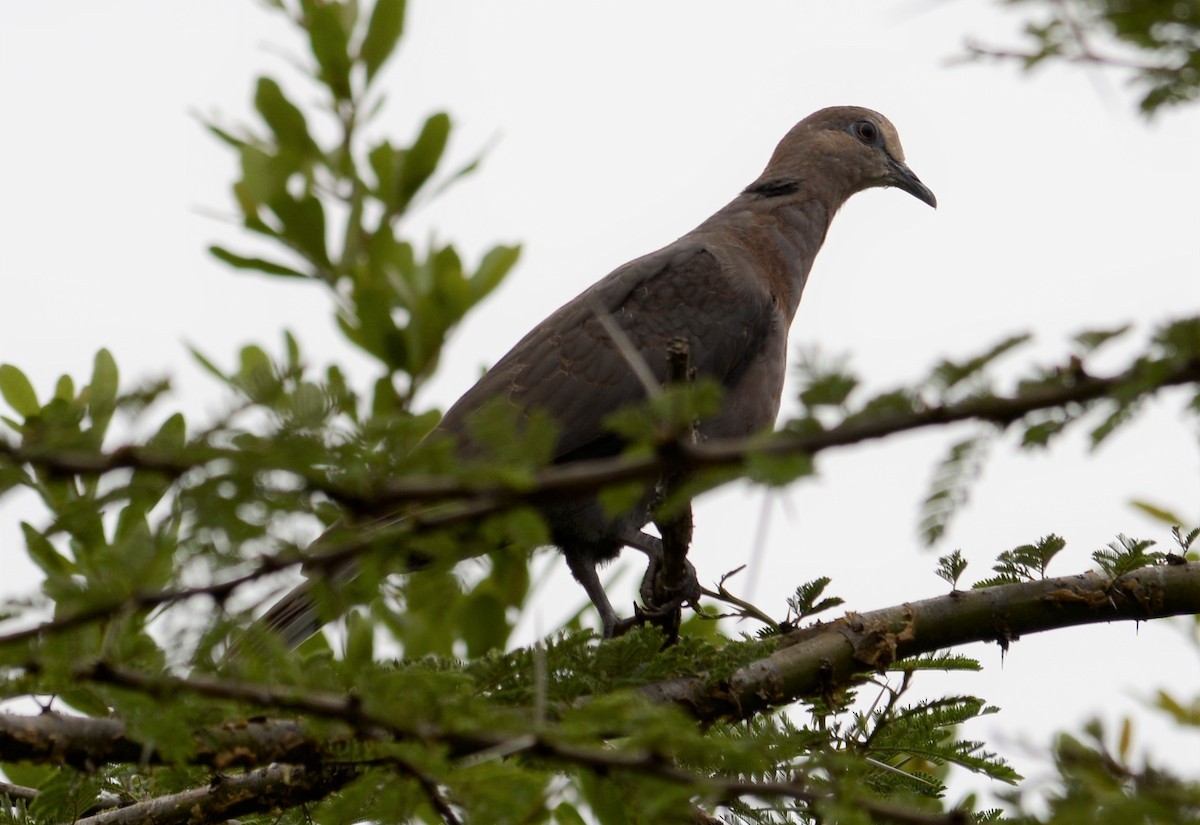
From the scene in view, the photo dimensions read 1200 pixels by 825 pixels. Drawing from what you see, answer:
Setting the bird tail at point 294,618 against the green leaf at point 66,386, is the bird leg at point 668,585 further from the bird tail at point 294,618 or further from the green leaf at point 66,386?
the green leaf at point 66,386

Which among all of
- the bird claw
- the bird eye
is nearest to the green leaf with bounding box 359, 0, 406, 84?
the bird claw

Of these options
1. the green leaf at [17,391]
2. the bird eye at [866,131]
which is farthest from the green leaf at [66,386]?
the bird eye at [866,131]

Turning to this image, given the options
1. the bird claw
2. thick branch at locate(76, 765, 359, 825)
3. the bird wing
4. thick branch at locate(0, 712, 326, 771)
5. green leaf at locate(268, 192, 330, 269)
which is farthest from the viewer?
the bird wing

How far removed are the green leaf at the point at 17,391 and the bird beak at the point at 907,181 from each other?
4.84m

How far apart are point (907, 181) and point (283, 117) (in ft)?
16.5

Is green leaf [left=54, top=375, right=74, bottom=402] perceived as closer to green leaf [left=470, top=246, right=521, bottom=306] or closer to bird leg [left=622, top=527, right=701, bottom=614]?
green leaf [left=470, top=246, right=521, bottom=306]

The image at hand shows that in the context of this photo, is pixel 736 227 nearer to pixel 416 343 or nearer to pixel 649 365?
pixel 649 365

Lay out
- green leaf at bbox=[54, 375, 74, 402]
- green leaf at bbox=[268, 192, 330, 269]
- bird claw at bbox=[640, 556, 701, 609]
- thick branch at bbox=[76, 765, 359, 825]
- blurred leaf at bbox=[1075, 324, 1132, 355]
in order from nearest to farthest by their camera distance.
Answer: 1. blurred leaf at bbox=[1075, 324, 1132, 355]
2. green leaf at bbox=[268, 192, 330, 269]
3. thick branch at bbox=[76, 765, 359, 825]
4. bird claw at bbox=[640, 556, 701, 609]
5. green leaf at bbox=[54, 375, 74, 402]

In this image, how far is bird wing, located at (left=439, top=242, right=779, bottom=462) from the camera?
5.23 meters

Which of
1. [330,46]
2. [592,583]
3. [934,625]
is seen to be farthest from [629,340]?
[330,46]

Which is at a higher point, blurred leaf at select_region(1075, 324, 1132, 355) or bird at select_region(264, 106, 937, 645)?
bird at select_region(264, 106, 937, 645)

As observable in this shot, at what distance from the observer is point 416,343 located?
8.58 ft

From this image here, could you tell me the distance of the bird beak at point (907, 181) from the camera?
7074mm

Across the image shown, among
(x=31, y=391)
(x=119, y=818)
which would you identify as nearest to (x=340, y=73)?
(x=31, y=391)
